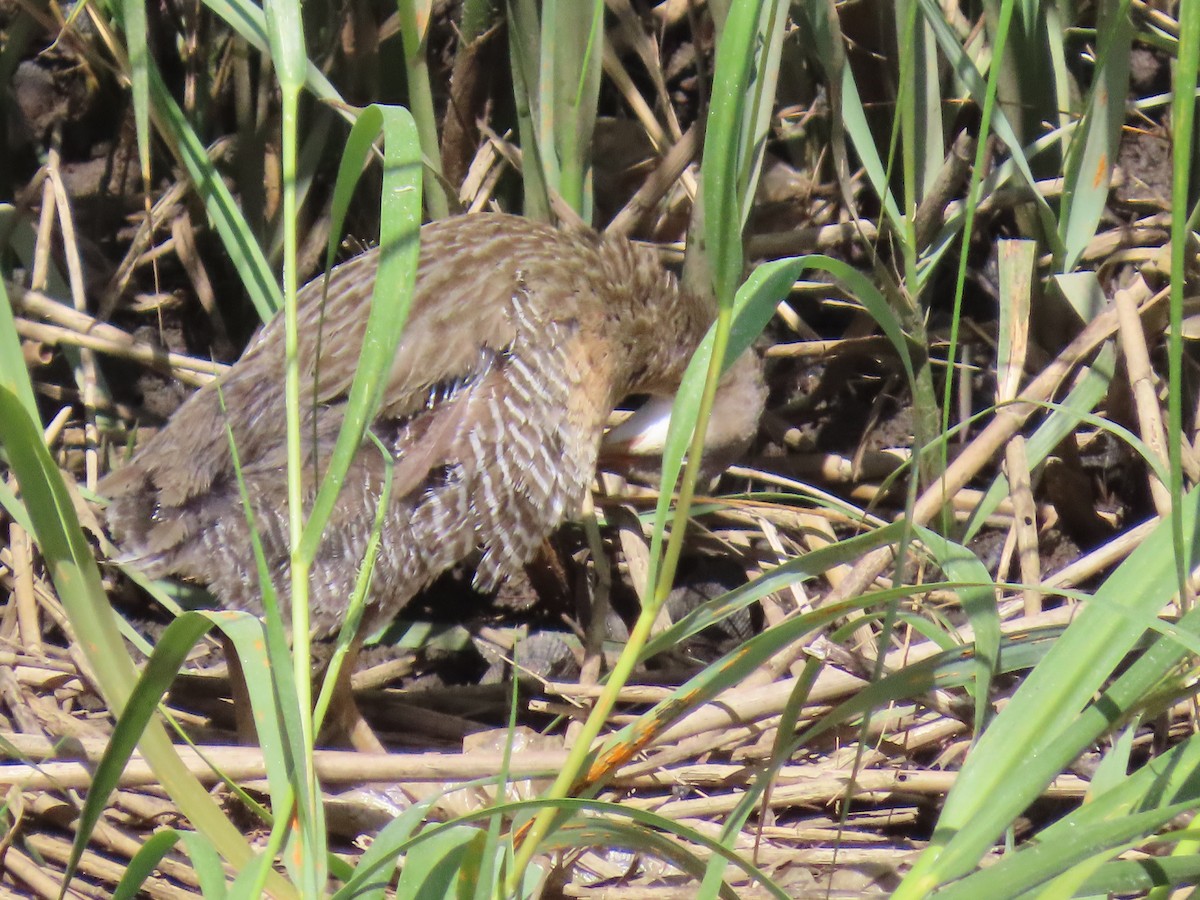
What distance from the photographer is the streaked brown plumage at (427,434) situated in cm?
268

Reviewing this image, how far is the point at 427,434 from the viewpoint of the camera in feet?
9.22

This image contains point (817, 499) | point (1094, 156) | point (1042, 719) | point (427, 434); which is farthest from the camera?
point (1094, 156)

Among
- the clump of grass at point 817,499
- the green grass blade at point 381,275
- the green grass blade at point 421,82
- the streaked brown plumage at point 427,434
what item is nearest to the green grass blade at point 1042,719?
the clump of grass at point 817,499

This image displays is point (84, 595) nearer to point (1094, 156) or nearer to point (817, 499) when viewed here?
point (817, 499)

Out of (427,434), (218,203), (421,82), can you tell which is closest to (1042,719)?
(427,434)

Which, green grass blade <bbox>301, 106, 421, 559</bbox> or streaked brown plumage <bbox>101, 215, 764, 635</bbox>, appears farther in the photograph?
streaked brown plumage <bbox>101, 215, 764, 635</bbox>

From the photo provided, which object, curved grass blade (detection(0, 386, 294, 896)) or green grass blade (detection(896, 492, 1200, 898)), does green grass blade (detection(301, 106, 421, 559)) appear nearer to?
curved grass blade (detection(0, 386, 294, 896))

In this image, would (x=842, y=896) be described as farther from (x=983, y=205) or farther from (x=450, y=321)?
(x=983, y=205)

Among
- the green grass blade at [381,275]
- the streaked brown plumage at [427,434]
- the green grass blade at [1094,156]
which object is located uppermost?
the green grass blade at [381,275]

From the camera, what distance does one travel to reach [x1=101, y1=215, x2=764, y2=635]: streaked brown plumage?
2680 mm

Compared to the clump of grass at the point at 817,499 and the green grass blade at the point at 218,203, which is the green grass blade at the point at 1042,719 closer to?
the clump of grass at the point at 817,499

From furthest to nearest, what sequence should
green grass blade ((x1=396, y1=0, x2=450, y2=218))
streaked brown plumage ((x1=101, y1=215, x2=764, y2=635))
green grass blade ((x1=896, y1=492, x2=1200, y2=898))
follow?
green grass blade ((x1=396, y1=0, x2=450, y2=218))
streaked brown plumage ((x1=101, y1=215, x2=764, y2=635))
green grass blade ((x1=896, y1=492, x2=1200, y2=898))

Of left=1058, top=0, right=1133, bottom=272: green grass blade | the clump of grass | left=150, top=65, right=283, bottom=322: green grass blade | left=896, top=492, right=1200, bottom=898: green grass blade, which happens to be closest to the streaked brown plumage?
left=150, top=65, right=283, bottom=322: green grass blade

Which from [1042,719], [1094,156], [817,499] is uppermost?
[1094,156]
